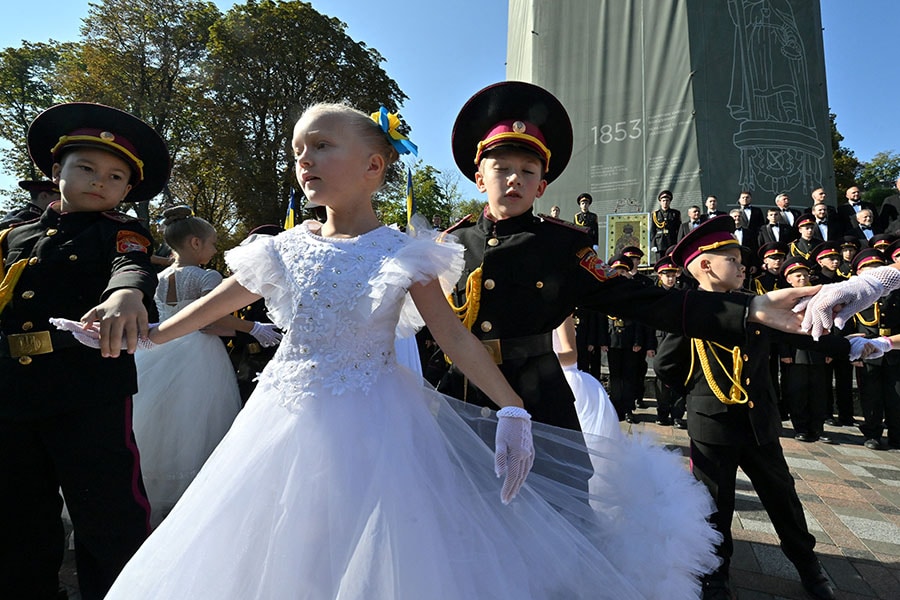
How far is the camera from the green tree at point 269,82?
78.9 ft

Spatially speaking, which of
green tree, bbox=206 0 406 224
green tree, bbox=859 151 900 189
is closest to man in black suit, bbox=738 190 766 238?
green tree, bbox=206 0 406 224

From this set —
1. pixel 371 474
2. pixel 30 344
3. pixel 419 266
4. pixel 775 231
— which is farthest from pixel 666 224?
pixel 30 344

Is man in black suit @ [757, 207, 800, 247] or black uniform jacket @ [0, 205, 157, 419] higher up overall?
man in black suit @ [757, 207, 800, 247]

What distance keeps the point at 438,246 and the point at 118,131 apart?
1.93 metres

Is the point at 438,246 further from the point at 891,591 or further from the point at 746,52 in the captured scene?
the point at 746,52

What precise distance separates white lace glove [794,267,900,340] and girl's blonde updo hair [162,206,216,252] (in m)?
4.16

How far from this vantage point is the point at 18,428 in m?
2.27

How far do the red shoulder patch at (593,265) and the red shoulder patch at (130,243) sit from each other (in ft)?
6.68

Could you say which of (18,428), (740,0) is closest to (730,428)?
(18,428)

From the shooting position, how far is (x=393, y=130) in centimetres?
197

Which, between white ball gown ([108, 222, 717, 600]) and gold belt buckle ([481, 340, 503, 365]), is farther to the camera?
gold belt buckle ([481, 340, 503, 365])

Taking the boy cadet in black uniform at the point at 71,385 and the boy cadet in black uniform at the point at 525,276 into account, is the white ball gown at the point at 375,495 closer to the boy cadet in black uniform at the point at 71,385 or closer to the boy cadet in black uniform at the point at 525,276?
the boy cadet in black uniform at the point at 525,276

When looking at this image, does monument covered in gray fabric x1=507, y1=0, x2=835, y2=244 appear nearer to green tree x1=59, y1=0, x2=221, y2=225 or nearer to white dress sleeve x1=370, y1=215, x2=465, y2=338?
white dress sleeve x1=370, y1=215, x2=465, y2=338

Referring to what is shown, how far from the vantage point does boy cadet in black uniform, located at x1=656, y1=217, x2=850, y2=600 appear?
9.52 feet
